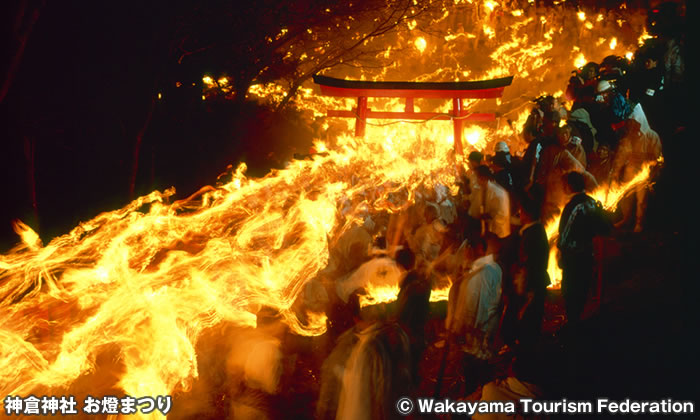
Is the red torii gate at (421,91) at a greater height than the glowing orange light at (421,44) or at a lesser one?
lesser

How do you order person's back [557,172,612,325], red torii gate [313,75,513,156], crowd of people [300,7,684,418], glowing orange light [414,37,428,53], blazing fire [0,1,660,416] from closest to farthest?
crowd of people [300,7,684,418] → blazing fire [0,1,660,416] → person's back [557,172,612,325] → red torii gate [313,75,513,156] → glowing orange light [414,37,428,53]

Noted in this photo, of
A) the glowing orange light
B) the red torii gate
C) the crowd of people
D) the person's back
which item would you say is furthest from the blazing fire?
the glowing orange light

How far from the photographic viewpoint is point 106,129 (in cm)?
1016

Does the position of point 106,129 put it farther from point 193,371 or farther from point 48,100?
point 193,371

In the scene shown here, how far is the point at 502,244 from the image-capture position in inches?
227

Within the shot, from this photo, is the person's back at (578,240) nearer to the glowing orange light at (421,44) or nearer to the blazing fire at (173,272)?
the blazing fire at (173,272)

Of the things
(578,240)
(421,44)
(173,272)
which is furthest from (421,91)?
(421,44)

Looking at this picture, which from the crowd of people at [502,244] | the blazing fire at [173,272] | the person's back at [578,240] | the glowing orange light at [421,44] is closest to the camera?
the crowd of people at [502,244]

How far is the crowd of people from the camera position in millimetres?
4434

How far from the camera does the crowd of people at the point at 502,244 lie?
443 cm

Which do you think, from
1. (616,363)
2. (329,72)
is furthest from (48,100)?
(329,72)

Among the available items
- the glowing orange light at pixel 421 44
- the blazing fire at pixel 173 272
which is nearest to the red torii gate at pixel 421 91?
the blazing fire at pixel 173 272

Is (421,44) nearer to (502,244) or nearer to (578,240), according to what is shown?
(578,240)

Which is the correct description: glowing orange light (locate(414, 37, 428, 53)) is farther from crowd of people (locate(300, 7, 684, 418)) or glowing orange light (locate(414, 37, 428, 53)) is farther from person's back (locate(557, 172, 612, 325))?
person's back (locate(557, 172, 612, 325))
